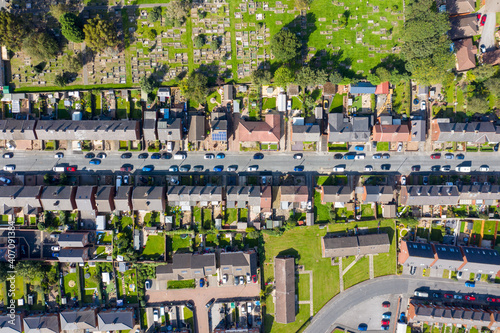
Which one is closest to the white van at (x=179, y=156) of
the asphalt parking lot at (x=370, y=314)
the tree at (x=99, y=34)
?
the tree at (x=99, y=34)

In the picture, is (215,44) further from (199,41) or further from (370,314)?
(370,314)

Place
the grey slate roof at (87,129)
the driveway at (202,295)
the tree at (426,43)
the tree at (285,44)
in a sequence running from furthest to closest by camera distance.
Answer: the driveway at (202,295), the grey slate roof at (87,129), the tree at (285,44), the tree at (426,43)

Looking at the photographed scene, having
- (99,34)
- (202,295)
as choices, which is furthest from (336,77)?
(202,295)

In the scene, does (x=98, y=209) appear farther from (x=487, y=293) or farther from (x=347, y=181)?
(x=487, y=293)

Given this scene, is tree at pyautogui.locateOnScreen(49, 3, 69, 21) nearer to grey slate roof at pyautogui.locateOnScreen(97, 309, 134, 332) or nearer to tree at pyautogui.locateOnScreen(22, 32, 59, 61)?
tree at pyautogui.locateOnScreen(22, 32, 59, 61)

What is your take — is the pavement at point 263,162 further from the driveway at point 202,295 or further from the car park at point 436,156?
the driveway at point 202,295

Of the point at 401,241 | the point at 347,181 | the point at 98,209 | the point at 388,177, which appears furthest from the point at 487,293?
the point at 98,209
